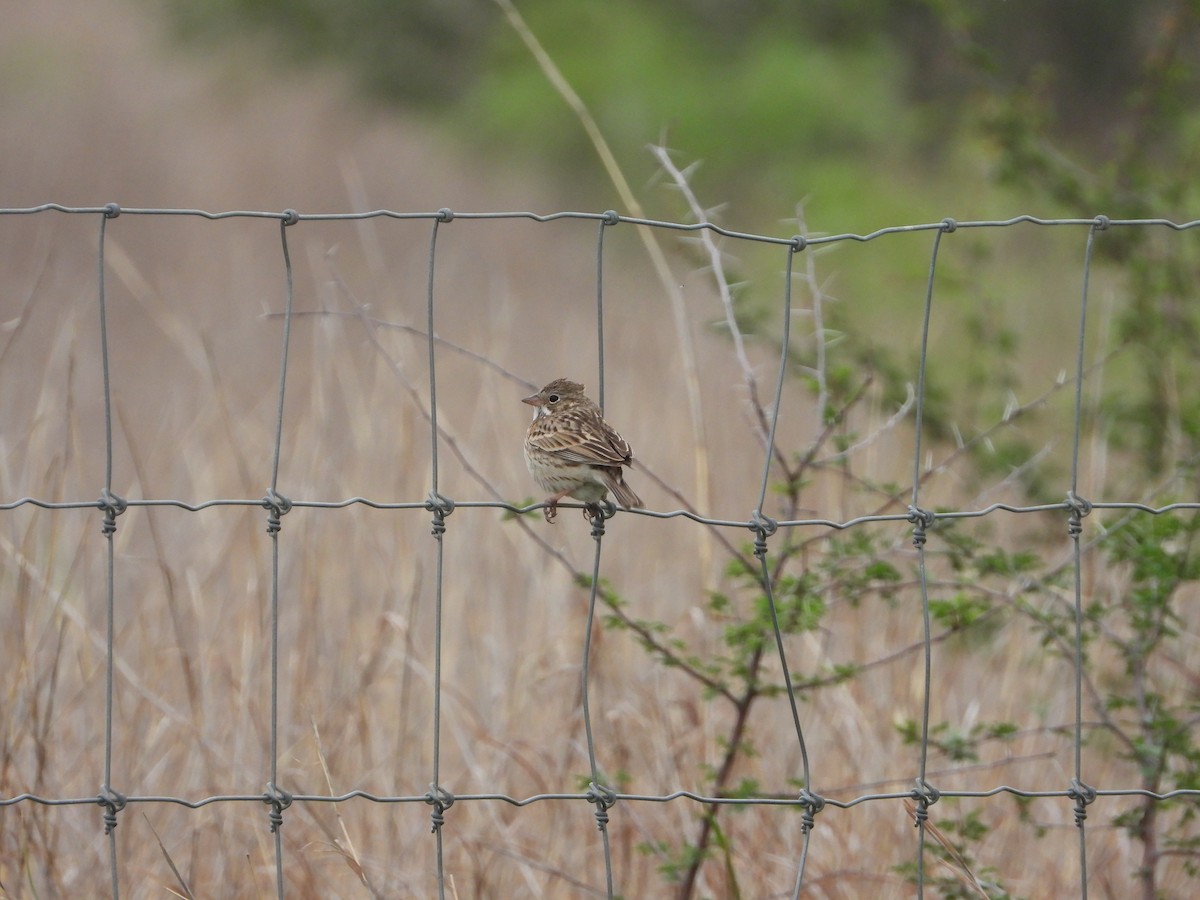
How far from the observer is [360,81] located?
746 inches

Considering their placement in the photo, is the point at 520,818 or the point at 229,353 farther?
the point at 229,353

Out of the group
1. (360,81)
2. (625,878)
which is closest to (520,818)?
(625,878)

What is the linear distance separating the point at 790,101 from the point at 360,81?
670 cm

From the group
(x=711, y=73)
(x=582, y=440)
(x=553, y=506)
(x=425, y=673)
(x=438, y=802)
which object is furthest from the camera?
(x=711, y=73)

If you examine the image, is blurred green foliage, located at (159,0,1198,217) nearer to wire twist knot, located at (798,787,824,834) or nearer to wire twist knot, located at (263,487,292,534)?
wire twist knot, located at (798,787,824,834)

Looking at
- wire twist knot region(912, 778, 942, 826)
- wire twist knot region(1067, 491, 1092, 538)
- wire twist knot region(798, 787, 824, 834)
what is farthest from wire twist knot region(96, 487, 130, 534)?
wire twist knot region(1067, 491, 1092, 538)

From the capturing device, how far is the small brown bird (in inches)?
139

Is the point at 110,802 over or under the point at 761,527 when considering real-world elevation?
under

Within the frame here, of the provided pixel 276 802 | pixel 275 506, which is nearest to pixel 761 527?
pixel 275 506

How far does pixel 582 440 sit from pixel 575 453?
36 millimetres

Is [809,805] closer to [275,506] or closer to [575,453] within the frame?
[575,453]

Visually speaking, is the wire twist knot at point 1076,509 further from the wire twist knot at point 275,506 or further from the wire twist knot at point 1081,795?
the wire twist knot at point 275,506

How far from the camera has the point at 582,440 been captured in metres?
3.57

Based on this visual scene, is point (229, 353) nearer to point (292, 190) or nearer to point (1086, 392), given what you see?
point (292, 190)
